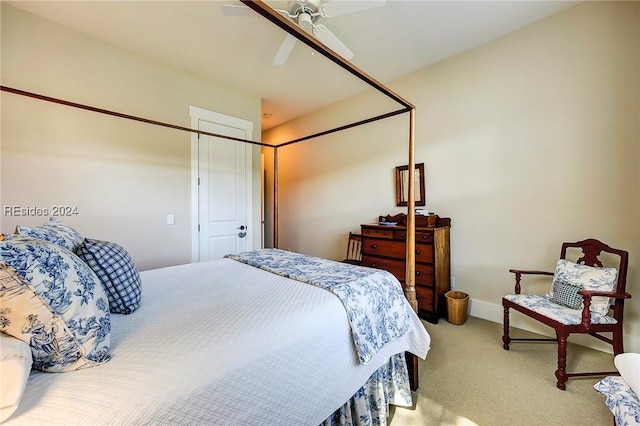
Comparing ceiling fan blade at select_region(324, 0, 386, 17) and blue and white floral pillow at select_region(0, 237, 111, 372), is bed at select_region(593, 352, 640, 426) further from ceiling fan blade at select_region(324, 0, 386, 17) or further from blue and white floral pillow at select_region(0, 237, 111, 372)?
ceiling fan blade at select_region(324, 0, 386, 17)

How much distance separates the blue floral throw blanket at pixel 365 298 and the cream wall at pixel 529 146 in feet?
5.57

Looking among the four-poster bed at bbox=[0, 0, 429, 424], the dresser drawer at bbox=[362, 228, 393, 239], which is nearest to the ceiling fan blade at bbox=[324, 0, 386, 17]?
the four-poster bed at bbox=[0, 0, 429, 424]

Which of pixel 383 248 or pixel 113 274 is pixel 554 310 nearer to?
pixel 383 248

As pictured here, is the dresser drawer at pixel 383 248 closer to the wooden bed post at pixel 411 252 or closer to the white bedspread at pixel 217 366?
the wooden bed post at pixel 411 252

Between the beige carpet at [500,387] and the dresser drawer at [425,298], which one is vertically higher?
the dresser drawer at [425,298]

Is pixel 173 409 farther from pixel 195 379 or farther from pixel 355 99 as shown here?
pixel 355 99

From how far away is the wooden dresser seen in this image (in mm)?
2646

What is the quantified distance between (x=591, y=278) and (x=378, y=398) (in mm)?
1792

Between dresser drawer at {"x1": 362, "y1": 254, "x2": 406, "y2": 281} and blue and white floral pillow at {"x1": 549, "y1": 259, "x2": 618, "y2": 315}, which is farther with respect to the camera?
dresser drawer at {"x1": 362, "y1": 254, "x2": 406, "y2": 281}

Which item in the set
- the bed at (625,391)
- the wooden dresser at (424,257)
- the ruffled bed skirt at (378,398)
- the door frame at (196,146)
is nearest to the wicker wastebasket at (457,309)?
the wooden dresser at (424,257)

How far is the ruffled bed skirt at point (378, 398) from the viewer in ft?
4.02

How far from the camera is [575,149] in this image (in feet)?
7.29

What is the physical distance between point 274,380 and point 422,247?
7.05 feet

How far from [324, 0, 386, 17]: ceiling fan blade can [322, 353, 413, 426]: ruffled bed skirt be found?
7.16 feet
